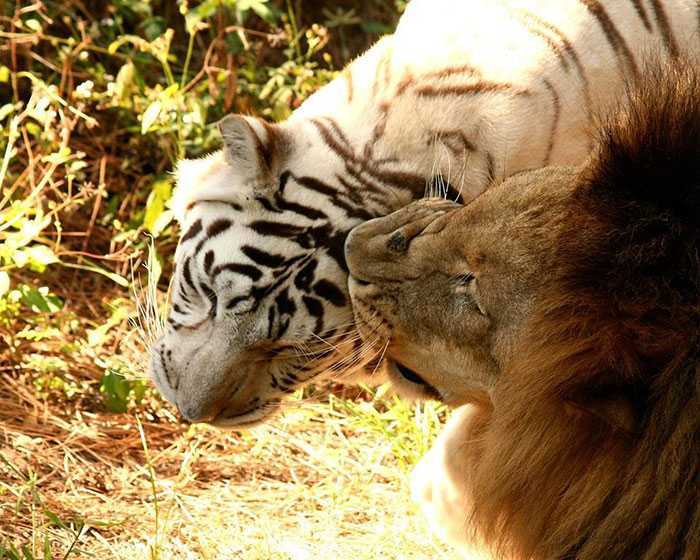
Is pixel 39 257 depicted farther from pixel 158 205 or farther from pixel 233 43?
pixel 233 43

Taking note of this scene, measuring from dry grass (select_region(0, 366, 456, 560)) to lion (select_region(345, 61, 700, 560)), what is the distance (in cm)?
129

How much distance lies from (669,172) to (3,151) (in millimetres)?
3700

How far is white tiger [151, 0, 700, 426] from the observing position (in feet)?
9.89

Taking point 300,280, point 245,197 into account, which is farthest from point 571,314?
point 245,197

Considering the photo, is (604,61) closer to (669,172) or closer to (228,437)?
(669,172)

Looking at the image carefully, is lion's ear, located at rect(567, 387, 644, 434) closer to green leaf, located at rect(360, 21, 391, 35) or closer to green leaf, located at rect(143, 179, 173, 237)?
green leaf, located at rect(143, 179, 173, 237)

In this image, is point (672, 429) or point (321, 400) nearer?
point (672, 429)

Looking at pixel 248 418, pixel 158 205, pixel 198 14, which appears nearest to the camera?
pixel 248 418

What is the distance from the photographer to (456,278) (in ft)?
8.64

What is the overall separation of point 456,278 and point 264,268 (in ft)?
2.00

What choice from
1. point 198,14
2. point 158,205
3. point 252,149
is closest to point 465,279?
point 252,149

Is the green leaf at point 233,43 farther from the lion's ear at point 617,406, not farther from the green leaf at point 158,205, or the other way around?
Answer: the lion's ear at point 617,406

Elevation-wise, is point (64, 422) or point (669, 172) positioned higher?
point (669, 172)

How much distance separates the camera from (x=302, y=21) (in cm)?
675
